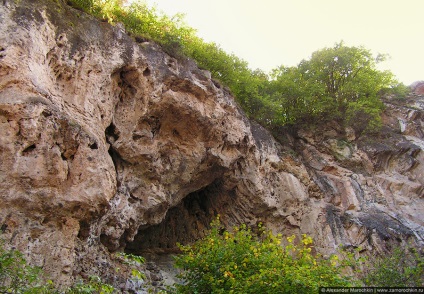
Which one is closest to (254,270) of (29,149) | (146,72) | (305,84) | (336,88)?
(29,149)

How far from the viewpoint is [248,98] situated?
16922mm

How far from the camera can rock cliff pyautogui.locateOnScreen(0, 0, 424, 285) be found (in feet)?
25.0

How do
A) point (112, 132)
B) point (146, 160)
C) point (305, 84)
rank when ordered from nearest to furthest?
point (112, 132) → point (146, 160) → point (305, 84)

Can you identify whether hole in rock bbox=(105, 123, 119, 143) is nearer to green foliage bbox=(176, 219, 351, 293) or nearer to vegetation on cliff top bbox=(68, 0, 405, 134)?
green foliage bbox=(176, 219, 351, 293)

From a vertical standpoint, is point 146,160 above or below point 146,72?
below

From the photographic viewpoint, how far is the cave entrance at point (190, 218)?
44.0 ft

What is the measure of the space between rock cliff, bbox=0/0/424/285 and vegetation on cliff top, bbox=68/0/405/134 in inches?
35.6

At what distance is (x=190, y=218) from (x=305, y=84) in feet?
30.4

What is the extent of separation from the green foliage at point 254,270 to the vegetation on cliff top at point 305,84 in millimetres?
8066

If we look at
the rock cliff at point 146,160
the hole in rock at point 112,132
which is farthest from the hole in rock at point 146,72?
the hole in rock at point 112,132

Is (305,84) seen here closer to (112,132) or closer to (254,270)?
(112,132)

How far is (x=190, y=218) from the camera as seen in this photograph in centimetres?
1441

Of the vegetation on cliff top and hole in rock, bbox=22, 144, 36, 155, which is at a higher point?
the vegetation on cliff top

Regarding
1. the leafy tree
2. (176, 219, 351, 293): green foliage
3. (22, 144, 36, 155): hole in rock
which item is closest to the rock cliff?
(22, 144, 36, 155): hole in rock
